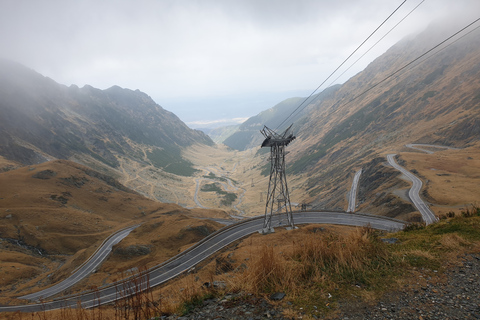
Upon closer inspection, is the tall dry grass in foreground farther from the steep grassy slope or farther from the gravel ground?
the steep grassy slope

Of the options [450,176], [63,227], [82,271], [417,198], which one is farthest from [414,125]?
[63,227]

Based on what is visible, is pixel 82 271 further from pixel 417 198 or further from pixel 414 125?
pixel 414 125

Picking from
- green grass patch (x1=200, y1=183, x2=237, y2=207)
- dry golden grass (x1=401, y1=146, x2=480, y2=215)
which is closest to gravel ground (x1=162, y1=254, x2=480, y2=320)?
dry golden grass (x1=401, y1=146, x2=480, y2=215)

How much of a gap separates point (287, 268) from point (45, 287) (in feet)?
140

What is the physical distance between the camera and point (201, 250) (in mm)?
35250

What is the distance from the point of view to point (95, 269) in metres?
37.2

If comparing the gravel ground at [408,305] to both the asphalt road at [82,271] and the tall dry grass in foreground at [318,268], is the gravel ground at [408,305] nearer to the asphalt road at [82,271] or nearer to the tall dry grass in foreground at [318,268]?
the tall dry grass in foreground at [318,268]

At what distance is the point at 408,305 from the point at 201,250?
32.9m

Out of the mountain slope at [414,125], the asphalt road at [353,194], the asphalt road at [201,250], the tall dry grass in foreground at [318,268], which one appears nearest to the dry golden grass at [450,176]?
the asphalt road at [201,250]

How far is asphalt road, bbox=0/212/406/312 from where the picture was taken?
26600 mm

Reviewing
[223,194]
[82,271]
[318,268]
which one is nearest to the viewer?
[318,268]

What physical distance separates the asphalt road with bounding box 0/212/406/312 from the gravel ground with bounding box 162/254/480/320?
15.2 meters

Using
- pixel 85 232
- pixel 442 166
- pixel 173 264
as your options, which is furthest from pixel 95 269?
pixel 442 166

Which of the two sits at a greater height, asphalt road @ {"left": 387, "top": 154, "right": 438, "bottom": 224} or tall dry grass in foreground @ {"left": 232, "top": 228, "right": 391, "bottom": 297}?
tall dry grass in foreground @ {"left": 232, "top": 228, "right": 391, "bottom": 297}
